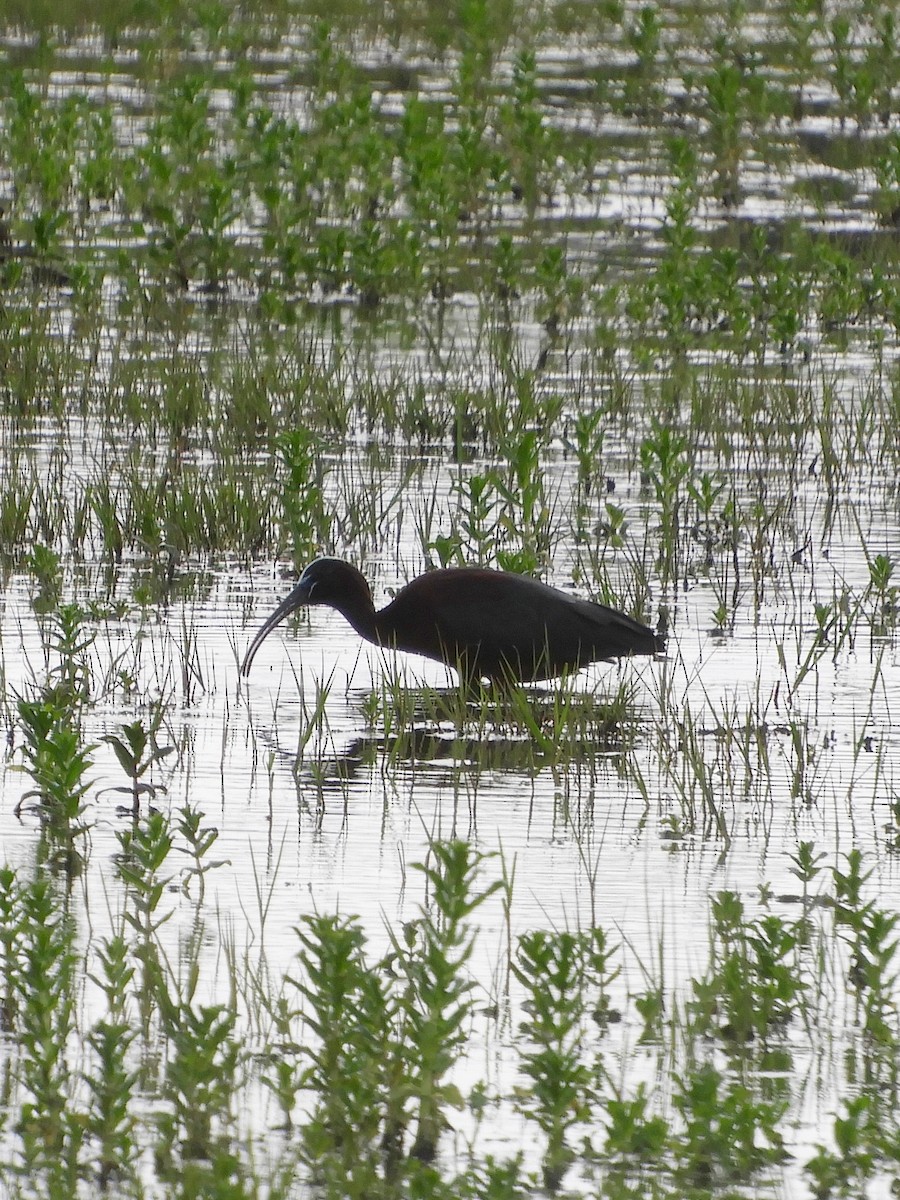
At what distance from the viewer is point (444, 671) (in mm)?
7441

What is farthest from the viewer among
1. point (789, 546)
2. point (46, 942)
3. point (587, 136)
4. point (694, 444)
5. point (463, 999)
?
point (587, 136)

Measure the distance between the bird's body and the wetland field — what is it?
0.39ft

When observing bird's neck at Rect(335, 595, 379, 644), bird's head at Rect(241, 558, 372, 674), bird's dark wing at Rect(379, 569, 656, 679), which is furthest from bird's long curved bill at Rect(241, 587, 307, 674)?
bird's dark wing at Rect(379, 569, 656, 679)

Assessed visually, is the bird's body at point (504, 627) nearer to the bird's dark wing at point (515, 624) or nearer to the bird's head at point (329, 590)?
the bird's dark wing at point (515, 624)

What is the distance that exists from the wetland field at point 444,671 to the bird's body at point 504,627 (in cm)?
12

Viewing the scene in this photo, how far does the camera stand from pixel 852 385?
11.2 metres

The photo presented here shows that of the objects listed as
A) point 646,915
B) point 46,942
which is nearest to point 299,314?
point 646,915

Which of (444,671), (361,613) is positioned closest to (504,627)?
(361,613)

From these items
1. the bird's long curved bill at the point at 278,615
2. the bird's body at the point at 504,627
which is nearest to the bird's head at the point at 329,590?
the bird's long curved bill at the point at 278,615

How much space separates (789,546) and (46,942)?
5199 mm

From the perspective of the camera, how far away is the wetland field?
379 centimetres

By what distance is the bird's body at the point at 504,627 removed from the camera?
6.81m

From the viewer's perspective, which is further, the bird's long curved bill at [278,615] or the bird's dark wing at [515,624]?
the bird's long curved bill at [278,615]

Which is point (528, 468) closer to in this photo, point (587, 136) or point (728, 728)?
point (728, 728)
